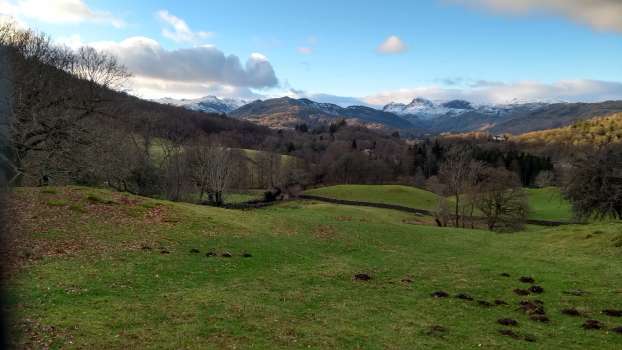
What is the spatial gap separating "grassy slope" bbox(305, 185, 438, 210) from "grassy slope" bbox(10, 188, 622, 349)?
58878 mm

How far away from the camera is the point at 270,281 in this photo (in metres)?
20.5

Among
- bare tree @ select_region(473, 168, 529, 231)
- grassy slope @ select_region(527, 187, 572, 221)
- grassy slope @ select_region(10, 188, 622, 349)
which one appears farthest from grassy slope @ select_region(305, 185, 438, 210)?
grassy slope @ select_region(10, 188, 622, 349)

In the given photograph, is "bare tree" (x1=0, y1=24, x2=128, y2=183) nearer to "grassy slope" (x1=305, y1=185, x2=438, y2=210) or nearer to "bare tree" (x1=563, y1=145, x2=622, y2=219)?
"bare tree" (x1=563, y1=145, x2=622, y2=219)

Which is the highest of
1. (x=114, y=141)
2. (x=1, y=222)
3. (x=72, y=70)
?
(x=72, y=70)

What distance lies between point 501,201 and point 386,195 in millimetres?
41309

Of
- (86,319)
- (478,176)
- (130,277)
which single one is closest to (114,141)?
(130,277)

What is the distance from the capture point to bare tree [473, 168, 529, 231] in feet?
196

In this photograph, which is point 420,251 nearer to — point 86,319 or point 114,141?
point 86,319


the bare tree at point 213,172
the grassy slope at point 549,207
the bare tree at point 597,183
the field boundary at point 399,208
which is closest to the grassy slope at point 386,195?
the field boundary at point 399,208

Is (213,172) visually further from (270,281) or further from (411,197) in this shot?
(270,281)

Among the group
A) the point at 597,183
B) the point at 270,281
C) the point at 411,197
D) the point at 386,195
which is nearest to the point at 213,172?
the point at 386,195

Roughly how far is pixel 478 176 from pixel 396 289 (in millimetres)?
57733

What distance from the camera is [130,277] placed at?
61.7 feet

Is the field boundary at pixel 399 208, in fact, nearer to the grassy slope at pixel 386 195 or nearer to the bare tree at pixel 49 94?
the grassy slope at pixel 386 195
